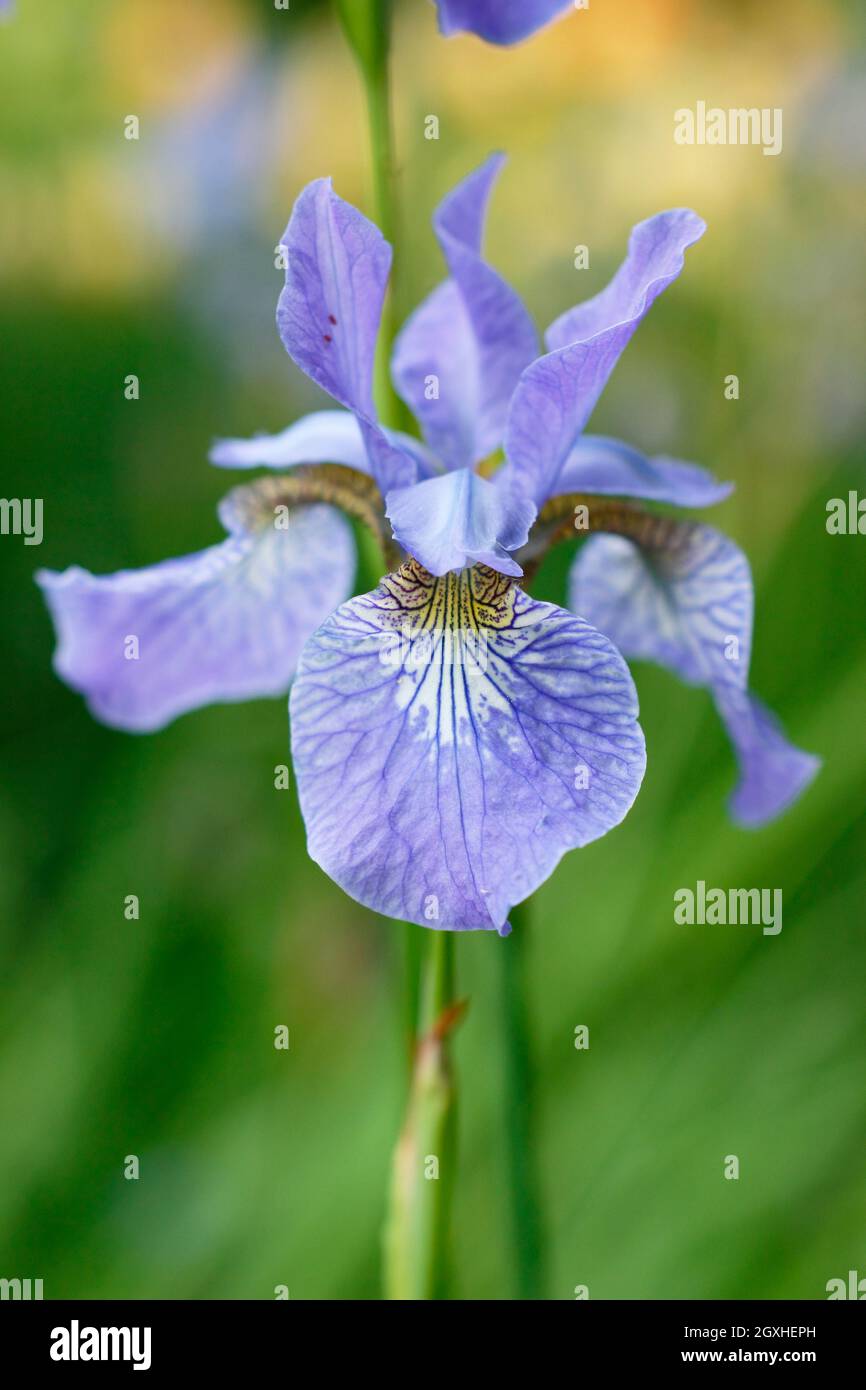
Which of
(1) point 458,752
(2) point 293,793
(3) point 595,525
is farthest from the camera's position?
(2) point 293,793

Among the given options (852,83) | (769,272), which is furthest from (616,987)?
(852,83)

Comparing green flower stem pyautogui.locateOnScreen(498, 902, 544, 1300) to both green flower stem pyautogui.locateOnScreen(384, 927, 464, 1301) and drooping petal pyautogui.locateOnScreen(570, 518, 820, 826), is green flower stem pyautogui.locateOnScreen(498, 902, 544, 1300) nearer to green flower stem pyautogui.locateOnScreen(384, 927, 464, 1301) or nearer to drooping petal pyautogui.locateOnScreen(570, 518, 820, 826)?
green flower stem pyautogui.locateOnScreen(384, 927, 464, 1301)

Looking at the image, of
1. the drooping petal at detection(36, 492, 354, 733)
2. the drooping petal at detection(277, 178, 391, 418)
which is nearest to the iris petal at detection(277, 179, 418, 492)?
the drooping petal at detection(277, 178, 391, 418)

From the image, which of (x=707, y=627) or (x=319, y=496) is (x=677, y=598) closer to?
(x=707, y=627)

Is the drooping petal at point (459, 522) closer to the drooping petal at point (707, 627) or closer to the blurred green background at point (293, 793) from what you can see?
the drooping petal at point (707, 627)

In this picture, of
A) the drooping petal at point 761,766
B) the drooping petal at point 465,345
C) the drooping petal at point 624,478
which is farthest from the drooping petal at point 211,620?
the drooping petal at point 761,766

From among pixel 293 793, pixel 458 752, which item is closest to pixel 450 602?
pixel 458 752
